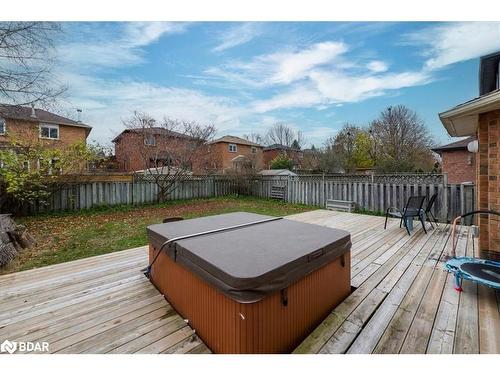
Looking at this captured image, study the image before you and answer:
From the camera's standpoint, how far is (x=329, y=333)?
1.72 meters

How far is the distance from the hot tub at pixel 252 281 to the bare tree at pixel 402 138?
18.6 m

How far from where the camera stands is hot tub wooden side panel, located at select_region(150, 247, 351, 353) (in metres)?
1.37

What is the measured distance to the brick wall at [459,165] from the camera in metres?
12.3

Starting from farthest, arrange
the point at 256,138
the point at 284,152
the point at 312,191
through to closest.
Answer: the point at 256,138 → the point at 284,152 → the point at 312,191

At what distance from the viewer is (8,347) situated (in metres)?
1.61

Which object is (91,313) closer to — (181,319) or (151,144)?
(181,319)

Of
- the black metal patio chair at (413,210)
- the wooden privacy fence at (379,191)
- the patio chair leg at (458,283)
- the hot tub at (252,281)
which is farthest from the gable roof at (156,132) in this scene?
the patio chair leg at (458,283)

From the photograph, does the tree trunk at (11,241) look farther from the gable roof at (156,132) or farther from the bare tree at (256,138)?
the bare tree at (256,138)

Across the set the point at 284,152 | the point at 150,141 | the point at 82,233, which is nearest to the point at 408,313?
the point at 82,233

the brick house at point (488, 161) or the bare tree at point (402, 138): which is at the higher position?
the bare tree at point (402, 138)

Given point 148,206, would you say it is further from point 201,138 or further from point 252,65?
point 252,65

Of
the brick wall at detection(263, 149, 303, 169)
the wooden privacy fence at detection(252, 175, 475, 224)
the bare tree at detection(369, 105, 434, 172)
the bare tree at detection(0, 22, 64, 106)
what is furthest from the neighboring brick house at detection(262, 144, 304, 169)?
the bare tree at detection(0, 22, 64, 106)

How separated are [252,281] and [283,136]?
35789 mm

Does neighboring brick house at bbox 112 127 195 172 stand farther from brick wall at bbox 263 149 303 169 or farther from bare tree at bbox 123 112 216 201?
brick wall at bbox 263 149 303 169
